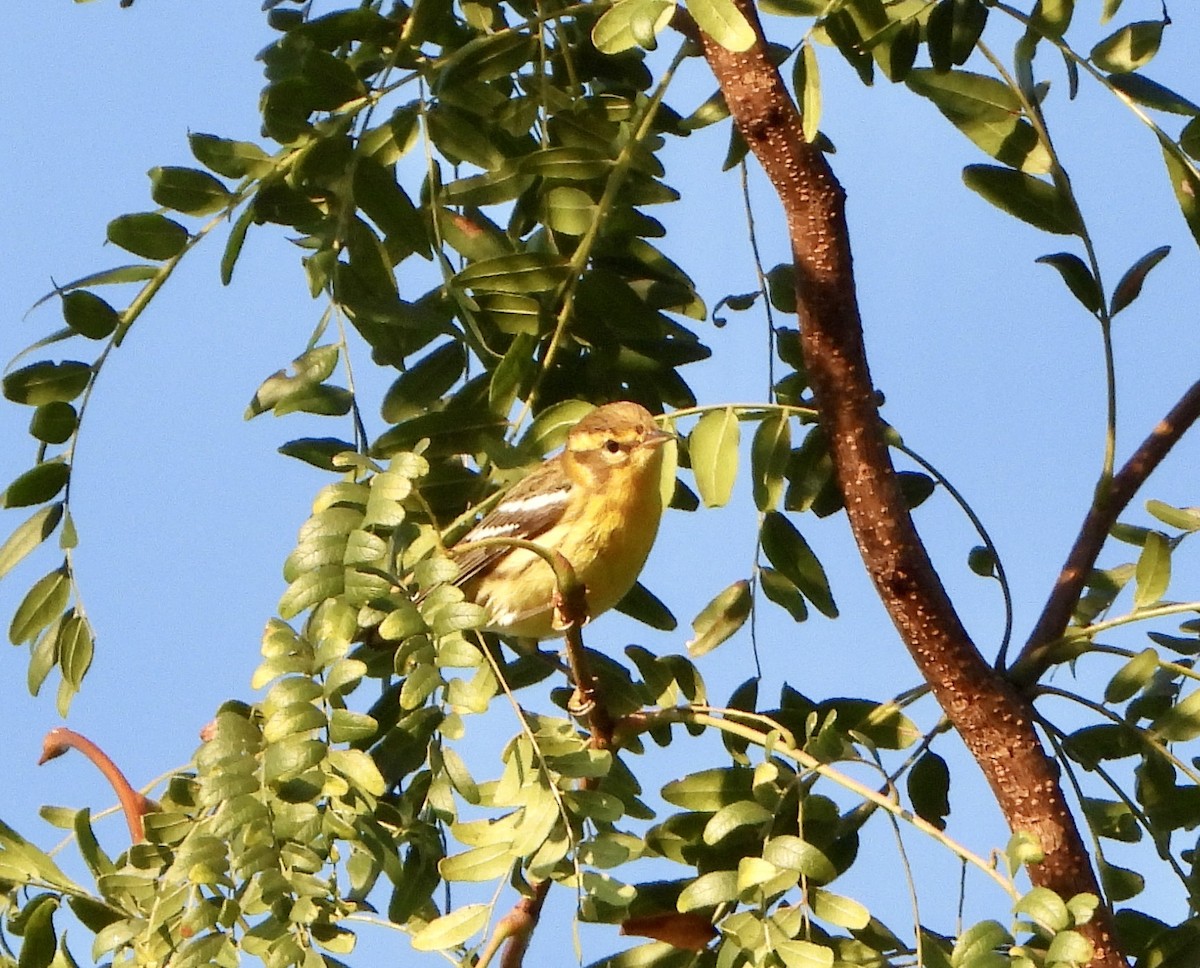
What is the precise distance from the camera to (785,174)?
241cm

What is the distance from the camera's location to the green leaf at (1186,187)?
2.35 meters

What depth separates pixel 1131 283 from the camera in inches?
97.7

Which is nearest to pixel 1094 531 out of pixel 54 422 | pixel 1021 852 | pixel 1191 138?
pixel 1191 138

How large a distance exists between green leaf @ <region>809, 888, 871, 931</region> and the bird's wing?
1.28 meters

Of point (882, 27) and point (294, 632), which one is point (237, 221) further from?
point (882, 27)

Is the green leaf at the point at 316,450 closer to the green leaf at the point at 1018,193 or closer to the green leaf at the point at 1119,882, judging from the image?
the green leaf at the point at 1018,193

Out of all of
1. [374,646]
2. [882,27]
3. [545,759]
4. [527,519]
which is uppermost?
[882,27]

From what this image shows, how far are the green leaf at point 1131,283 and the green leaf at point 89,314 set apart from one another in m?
1.65

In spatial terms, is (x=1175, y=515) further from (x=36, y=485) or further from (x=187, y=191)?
(x=36, y=485)

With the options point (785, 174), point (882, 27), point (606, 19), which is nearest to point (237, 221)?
point (606, 19)

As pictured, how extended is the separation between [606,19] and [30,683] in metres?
1.54

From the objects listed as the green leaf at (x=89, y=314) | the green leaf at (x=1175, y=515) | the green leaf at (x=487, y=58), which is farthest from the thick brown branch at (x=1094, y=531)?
the green leaf at (x=89, y=314)

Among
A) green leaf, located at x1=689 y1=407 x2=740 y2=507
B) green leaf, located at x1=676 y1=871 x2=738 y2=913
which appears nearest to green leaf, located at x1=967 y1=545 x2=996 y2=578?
green leaf, located at x1=689 y1=407 x2=740 y2=507

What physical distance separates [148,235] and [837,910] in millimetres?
1529
